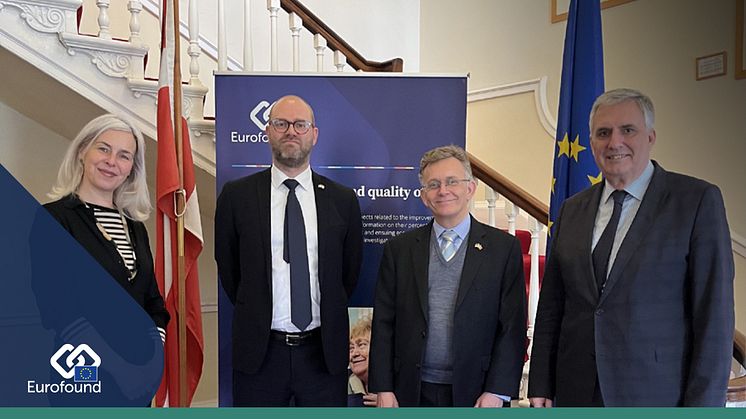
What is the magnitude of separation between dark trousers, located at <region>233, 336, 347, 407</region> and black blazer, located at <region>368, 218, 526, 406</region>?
0.22 meters

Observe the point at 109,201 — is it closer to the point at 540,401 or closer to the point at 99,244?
the point at 99,244

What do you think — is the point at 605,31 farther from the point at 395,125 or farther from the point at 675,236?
the point at 675,236

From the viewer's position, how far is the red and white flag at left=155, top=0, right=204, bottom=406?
2.17 metres

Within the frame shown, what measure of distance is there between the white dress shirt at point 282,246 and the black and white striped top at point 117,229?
0.43 m

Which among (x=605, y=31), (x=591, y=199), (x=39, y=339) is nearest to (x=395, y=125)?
(x=591, y=199)

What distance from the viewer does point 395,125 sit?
2.34 metres

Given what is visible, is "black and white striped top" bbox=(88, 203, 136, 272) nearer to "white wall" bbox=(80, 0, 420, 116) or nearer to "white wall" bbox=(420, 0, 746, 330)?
"white wall" bbox=(80, 0, 420, 116)

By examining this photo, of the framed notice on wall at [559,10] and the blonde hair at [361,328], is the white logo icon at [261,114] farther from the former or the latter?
the framed notice on wall at [559,10]

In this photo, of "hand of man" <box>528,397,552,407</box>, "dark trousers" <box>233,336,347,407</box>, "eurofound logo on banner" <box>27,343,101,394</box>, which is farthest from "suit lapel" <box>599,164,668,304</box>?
"eurofound logo on banner" <box>27,343,101,394</box>

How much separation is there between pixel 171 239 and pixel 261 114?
0.58 meters

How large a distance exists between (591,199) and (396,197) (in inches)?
36.4

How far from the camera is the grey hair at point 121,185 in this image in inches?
65.1

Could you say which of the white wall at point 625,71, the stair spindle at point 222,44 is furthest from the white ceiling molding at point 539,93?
the stair spindle at point 222,44

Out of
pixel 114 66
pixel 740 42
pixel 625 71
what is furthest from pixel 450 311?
pixel 625 71
